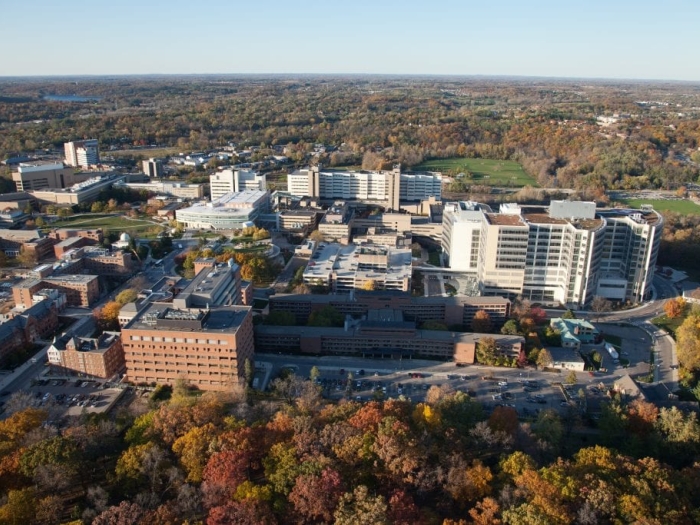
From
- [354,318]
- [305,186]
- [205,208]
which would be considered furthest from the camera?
[305,186]

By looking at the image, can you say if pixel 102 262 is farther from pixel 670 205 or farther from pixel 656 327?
pixel 670 205

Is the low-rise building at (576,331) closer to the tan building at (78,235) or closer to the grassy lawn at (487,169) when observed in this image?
the tan building at (78,235)

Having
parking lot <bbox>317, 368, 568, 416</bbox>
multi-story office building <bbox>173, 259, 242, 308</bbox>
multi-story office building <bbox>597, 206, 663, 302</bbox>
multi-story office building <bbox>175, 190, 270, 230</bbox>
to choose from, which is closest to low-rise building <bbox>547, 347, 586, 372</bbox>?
parking lot <bbox>317, 368, 568, 416</bbox>

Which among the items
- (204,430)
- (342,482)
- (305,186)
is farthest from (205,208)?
(342,482)

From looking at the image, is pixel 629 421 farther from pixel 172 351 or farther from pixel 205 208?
pixel 205 208

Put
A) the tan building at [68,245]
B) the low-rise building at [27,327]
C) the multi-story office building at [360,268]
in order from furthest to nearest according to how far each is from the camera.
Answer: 1. the tan building at [68,245]
2. the multi-story office building at [360,268]
3. the low-rise building at [27,327]

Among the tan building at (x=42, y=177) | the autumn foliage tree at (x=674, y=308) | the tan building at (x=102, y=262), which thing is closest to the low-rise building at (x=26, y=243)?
the tan building at (x=102, y=262)

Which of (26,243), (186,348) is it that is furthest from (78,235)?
(186,348)
